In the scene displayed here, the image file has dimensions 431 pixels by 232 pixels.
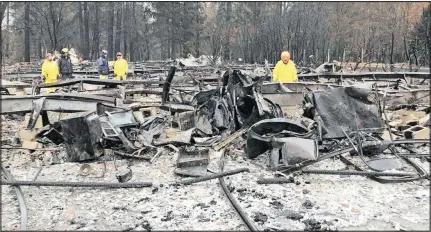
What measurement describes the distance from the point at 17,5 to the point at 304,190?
40.2 meters

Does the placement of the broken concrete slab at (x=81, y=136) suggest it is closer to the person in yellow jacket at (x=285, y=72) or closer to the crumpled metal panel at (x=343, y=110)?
the crumpled metal panel at (x=343, y=110)

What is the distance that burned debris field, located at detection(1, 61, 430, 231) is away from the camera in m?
4.82

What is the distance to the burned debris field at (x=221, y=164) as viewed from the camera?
15.8 ft

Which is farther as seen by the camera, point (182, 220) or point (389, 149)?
point (389, 149)

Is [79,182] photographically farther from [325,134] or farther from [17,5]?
[17,5]

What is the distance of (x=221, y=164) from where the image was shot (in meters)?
6.64

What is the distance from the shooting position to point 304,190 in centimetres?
557

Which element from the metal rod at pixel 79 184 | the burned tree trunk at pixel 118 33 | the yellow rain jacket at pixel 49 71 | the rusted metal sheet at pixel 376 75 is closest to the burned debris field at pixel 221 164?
the metal rod at pixel 79 184

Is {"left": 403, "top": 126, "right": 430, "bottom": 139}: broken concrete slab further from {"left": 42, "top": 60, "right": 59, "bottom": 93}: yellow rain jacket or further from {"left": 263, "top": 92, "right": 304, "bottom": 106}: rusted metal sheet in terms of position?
{"left": 42, "top": 60, "right": 59, "bottom": 93}: yellow rain jacket

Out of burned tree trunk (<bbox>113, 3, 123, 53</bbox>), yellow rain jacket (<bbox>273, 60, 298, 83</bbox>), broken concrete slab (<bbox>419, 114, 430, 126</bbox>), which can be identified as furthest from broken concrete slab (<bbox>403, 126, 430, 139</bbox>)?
burned tree trunk (<bbox>113, 3, 123, 53</bbox>)

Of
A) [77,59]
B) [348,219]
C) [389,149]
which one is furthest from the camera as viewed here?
[77,59]

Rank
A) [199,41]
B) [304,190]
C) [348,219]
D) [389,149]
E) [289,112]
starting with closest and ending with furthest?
1. [348,219]
2. [304,190]
3. [389,149]
4. [289,112]
5. [199,41]

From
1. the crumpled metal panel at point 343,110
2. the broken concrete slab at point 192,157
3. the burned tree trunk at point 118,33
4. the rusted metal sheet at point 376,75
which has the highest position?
the burned tree trunk at point 118,33

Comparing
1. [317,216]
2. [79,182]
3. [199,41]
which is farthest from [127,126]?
[199,41]
